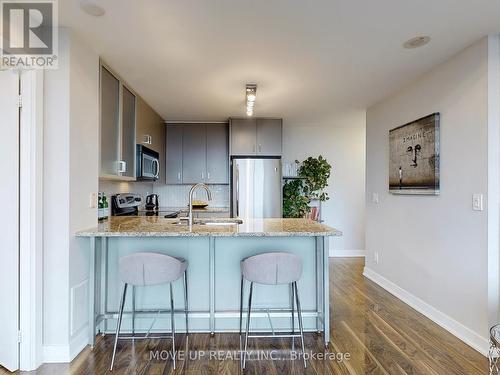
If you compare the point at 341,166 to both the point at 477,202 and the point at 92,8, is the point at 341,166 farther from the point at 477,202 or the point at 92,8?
the point at 92,8

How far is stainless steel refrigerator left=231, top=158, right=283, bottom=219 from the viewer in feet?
15.5

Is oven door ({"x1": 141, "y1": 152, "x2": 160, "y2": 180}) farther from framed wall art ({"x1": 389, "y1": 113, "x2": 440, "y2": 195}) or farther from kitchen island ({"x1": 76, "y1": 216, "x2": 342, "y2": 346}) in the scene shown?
framed wall art ({"x1": 389, "y1": 113, "x2": 440, "y2": 195})

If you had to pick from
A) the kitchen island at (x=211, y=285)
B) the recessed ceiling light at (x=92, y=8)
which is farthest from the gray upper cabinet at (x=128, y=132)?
the recessed ceiling light at (x=92, y=8)

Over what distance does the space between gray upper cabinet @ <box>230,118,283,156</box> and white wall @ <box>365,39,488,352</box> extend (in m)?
1.75

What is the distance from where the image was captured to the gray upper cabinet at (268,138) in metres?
4.83

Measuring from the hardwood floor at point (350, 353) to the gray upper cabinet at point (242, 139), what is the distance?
8.85 ft

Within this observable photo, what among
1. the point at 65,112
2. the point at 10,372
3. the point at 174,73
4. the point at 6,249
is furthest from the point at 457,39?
the point at 10,372

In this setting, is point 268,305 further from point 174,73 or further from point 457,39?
point 457,39

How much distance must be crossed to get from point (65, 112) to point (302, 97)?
8.59 feet

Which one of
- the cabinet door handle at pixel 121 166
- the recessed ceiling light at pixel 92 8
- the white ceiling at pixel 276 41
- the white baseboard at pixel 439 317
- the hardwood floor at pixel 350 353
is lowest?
the hardwood floor at pixel 350 353

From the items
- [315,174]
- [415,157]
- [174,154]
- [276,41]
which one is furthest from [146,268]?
[315,174]

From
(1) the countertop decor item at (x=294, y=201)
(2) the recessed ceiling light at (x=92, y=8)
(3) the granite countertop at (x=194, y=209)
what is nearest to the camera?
(2) the recessed ceiling light at (x=92, y=8)

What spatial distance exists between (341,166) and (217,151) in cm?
227

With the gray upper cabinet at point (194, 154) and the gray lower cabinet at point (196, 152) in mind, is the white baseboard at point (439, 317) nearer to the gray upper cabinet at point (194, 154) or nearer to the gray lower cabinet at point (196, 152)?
the gray lower cabinet at point (196, 152)
